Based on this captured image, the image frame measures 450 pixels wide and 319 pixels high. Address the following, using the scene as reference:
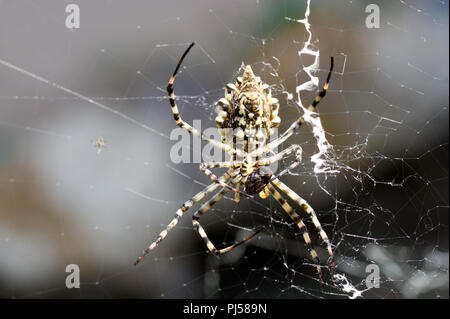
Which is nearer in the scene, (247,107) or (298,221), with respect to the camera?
(247,107)

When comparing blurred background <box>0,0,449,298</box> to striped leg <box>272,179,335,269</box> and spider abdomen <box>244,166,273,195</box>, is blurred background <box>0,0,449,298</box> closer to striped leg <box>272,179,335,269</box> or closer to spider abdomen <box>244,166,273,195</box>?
striped leg <box>272,179,335,269</box>

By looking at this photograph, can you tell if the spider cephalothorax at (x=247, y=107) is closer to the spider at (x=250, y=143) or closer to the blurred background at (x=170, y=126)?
the spider at (x=250, y=143)

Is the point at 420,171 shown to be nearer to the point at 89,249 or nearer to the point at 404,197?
the point at 404,197

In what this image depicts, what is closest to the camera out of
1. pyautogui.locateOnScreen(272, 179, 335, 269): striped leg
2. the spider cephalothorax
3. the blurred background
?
the spider cephalothorax

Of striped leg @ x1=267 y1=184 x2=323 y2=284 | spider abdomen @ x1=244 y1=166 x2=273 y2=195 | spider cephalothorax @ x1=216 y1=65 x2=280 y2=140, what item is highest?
spider cephalothorax @ x1=216 y1=65 x2=280 y2=140

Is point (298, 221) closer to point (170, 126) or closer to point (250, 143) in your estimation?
point (250, 143)

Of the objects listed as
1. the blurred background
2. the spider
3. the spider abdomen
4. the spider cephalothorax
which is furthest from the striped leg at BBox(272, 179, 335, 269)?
the blurred background

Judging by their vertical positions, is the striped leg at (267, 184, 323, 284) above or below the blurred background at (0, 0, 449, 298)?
below

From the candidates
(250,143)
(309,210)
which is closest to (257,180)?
(250,143)
